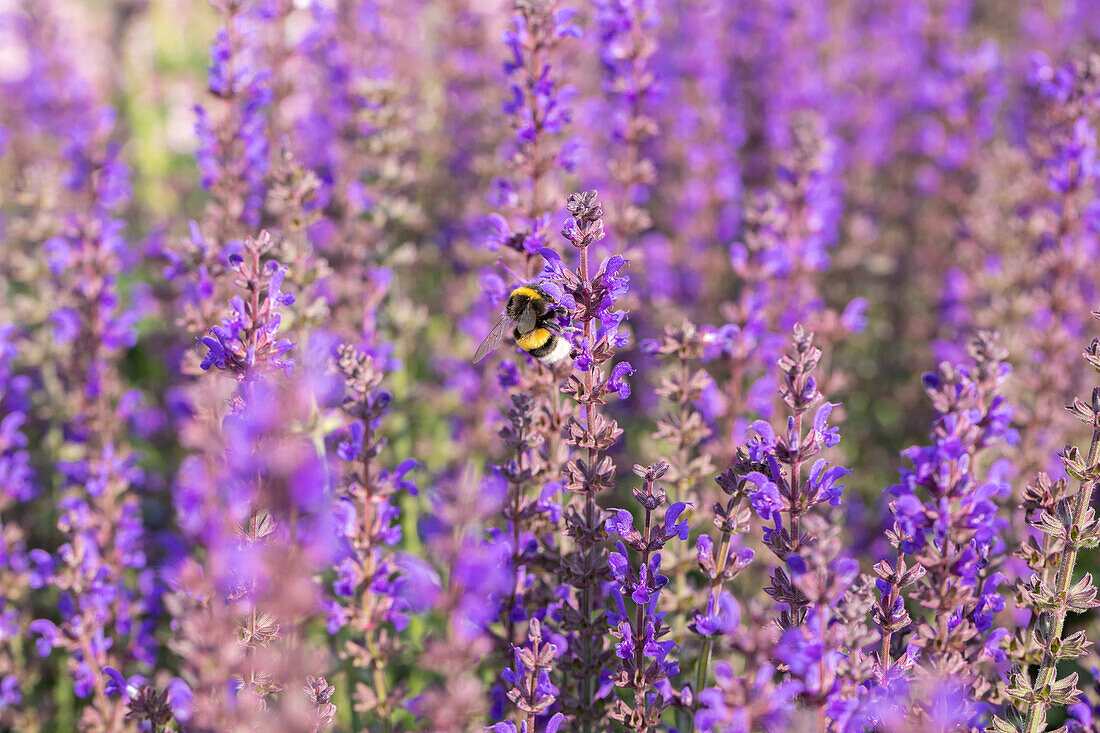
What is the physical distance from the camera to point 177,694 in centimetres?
337

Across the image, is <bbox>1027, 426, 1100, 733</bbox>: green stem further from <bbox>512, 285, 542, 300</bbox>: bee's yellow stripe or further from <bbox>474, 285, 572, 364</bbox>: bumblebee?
<bbox>512, 285, 542, 300</bbox>: bee's yellow stripe

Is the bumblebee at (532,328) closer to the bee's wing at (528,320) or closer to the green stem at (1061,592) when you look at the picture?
the bee's wing at (528,320)

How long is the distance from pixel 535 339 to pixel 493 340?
7.3 inches

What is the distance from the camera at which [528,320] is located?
4133 mm

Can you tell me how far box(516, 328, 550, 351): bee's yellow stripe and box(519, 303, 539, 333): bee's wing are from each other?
49 millimetres

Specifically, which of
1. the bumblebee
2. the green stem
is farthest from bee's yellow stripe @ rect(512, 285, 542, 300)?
the green stem

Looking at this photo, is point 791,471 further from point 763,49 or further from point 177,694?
point 763,49

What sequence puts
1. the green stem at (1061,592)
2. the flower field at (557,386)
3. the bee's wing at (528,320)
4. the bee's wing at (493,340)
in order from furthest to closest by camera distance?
the bee's wing at (528,320), the bee's wing at (493,340), the green stem at (1061,592), the flower field at (557,386)

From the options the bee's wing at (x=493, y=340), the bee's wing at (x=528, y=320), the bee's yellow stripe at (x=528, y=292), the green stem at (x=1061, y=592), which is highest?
the bee's yellow stripe at (x=528, y=292)

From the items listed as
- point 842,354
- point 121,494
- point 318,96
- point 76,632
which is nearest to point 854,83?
point 842,354

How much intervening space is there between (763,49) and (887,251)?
8.21 feet

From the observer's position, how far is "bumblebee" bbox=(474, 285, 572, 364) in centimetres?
398

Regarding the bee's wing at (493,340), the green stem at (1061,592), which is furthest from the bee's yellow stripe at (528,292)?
the green stem at (1061,592)

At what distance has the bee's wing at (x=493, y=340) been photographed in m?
3.97
